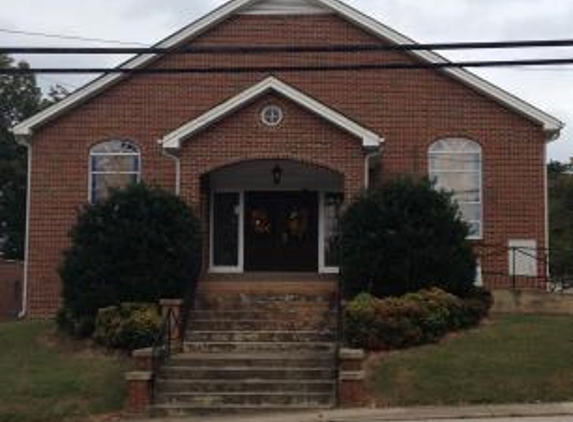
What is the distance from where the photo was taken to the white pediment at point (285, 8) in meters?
27.7

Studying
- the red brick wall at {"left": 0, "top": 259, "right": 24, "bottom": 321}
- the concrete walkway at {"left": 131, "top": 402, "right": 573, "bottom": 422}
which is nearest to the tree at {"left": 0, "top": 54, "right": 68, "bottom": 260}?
the red brick wall at {"left": 0, "top": 259, "right": 24, "bottom": 321}

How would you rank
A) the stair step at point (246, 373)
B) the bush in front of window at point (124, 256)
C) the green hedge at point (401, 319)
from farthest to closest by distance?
the bush in front of window at point (124, 256), the green hedge at point (401, 319), the stair step at point (246, 373)

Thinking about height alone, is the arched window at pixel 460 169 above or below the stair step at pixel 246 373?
above

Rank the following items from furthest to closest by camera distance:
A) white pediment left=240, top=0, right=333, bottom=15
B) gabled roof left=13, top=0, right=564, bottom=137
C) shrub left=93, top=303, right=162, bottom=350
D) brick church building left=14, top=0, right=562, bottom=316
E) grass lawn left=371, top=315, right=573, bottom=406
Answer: white pediment left=240, top=0, right=333, bottom=15 < brick church building left=14, top=0, right=562, bottom=316 < gabled roof left=13, top=0, right=564, bottom=137 < shrub left=93, top=303, right=162, bottom=350 < grass lawn left=371, top=315, right=573, bottom=406

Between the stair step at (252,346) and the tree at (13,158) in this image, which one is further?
the tree at (13,158)

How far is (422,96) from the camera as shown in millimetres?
27016

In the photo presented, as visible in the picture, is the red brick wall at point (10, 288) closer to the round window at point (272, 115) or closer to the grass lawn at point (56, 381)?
the round window at point (272, 115)

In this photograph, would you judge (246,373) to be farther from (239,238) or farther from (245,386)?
(239,238)

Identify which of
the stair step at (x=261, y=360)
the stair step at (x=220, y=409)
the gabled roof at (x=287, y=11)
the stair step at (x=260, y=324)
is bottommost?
the stair step at (x=220, y=409)

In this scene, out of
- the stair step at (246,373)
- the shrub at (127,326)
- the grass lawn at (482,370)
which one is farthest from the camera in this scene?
the shrub at (127,326)

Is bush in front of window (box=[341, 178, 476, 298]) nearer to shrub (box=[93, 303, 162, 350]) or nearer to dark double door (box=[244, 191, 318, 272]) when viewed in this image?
shrub (box=[93, 303, 162, 350])

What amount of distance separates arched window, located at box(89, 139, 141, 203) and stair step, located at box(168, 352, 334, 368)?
333 inches

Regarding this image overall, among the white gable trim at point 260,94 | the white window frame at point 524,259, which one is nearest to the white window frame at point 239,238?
the white gable trim at point 260,94

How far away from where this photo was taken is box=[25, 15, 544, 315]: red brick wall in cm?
2664
